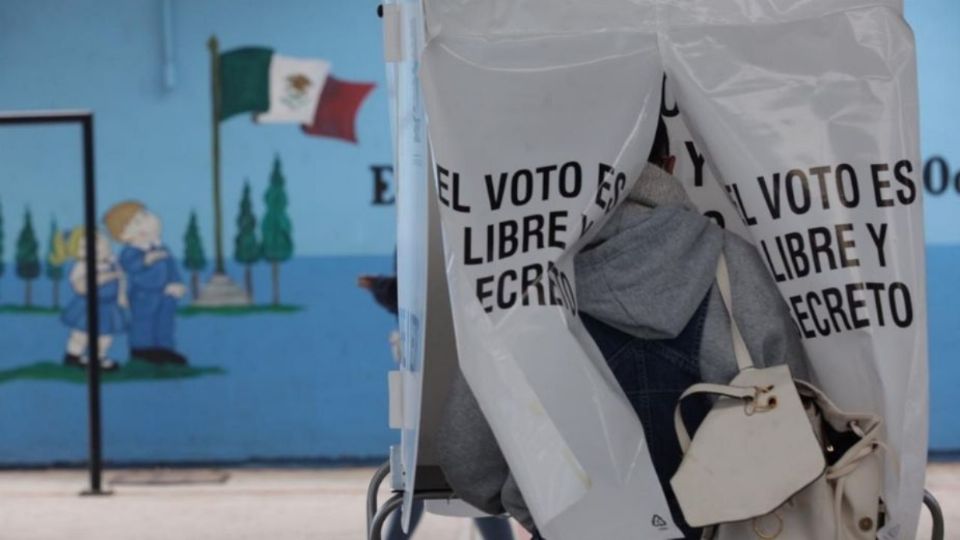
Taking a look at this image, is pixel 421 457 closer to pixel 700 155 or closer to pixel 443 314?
pixel 443 314

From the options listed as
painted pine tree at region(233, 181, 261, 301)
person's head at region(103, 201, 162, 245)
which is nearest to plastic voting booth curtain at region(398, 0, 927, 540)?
painted pine tree at region(233, 181, 261, 301)

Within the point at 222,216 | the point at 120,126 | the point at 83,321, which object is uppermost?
the point at 120,126

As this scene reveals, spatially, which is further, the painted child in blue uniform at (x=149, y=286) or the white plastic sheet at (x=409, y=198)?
the painted child in blue uniform at (x=149, y=286)

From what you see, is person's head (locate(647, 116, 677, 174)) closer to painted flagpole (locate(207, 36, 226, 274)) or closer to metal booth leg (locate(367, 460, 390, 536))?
metal booth leg (locate(367, 460, 390, 536))

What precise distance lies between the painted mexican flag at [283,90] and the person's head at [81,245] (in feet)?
2.49

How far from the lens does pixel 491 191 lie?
1.88 metres

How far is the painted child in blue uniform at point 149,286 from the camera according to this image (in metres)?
6.25

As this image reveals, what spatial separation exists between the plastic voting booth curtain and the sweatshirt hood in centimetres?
3

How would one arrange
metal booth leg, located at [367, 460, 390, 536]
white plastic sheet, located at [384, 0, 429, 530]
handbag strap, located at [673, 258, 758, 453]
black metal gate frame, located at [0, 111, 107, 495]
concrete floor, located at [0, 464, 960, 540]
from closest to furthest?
1. handbag strap, located at [673, 258, 758, 453]
2. white plastic sheet, located at [384, 0, 429, 530]
3. metal booth leg, located at [367, 460, 390, 536]
4. concrete floor, located at [0, 464, 960, 540]
5. black metal gate frame, located at [0, 111, 107, 495]

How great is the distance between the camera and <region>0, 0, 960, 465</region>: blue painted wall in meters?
6.20

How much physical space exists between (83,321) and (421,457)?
4304mm

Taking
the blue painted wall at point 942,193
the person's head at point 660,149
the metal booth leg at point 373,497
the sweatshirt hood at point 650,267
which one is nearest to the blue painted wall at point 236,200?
the blue painted wall at point 942,193

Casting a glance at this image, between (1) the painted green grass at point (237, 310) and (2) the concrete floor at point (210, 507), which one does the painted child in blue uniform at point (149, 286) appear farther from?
(2) the concrete floor at point (210, 507)

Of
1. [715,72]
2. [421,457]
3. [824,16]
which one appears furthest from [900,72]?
[421,457]
